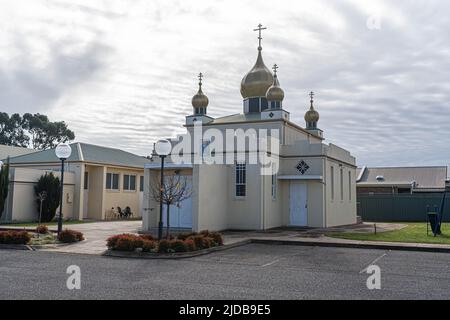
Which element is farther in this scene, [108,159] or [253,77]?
[108,159]

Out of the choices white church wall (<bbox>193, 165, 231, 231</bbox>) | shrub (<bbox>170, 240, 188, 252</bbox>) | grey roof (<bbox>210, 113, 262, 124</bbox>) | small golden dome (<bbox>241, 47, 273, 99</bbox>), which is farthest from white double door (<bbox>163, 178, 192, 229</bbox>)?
small golden dome (<bbox>241, 47, 273, 99</bbox>)

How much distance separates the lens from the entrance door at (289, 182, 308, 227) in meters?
22.6

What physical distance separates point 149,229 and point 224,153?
15.4 ft

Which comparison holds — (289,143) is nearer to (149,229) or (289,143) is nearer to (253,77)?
(253,77)

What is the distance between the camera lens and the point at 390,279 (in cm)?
962

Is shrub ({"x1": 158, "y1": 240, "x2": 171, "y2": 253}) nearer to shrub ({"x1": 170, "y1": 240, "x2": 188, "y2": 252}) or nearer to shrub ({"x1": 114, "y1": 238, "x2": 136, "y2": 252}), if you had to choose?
shrub ({"x1": 170, "y1": 240, "x2": 188, "y2": 252})

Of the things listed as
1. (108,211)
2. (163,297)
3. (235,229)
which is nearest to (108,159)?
(108,211)

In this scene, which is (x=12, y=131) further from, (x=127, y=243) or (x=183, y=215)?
(x=127, y=243)

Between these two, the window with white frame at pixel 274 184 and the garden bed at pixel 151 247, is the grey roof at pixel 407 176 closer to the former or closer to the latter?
the window with white frame at pixel 274 184

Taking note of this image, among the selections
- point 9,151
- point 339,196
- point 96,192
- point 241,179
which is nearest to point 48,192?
point 96,192

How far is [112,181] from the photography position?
30.8 m

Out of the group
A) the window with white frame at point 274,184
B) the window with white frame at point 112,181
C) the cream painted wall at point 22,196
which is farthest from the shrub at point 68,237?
the window with white frame at point 112,181

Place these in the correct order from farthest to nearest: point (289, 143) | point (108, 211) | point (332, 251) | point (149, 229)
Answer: point (108, 211) < point (289, 143) < point (149, 229) < point (332, 251)

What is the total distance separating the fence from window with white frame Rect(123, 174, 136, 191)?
1650cm
